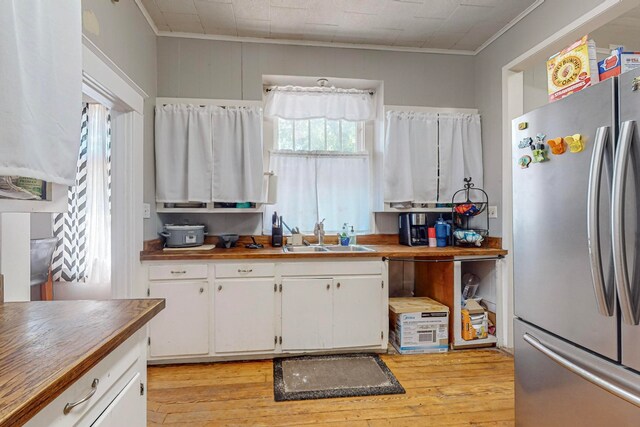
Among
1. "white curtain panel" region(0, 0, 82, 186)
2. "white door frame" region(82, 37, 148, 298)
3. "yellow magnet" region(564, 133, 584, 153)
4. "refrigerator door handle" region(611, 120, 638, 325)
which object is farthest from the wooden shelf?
"refrigerator door handle" region(611, 120, 638, 325)

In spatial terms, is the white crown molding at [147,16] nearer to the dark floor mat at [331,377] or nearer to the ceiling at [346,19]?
the ceiling at [346,19]

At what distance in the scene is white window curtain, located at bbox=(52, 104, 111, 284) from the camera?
3.07 metres

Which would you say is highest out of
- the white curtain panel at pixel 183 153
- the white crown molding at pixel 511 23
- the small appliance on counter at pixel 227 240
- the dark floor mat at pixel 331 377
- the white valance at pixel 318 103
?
the white crown molding at pixel 511 23

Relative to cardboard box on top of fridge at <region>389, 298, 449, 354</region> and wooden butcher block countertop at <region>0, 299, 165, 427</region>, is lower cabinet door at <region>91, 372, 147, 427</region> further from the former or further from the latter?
cardboard box on top of fridge at <region>389, 298, 449, 354</region>

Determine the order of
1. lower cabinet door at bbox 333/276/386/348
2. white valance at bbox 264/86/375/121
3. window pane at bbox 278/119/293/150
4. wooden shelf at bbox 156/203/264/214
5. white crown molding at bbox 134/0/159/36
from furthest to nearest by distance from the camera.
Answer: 1. window pane at bbox 278/119/293/150
2. white valance at bbox 264/86/375/121
3. wooden shelf at bbox 156/203/264/214
4. lower cabinet door at bbox 333/276/386/348
5. white crown molding at bbox 134/0/159/36

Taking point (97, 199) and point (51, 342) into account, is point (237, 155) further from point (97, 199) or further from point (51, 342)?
point (51, 342)

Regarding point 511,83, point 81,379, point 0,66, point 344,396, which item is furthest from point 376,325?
point 0,66

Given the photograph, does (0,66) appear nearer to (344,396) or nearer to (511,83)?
(344,396)

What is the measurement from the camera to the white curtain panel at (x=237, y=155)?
273 centimetres

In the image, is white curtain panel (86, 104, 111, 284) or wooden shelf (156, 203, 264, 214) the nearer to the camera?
wooden shelf (156, 203, 264, 214)

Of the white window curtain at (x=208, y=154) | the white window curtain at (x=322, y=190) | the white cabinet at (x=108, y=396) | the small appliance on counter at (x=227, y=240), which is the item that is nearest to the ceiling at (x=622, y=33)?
the white window curtain at (x=322, y=190)

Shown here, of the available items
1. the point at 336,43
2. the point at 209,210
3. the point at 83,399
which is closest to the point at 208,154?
the point at 209,210

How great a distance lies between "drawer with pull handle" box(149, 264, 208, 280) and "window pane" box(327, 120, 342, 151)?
1647mm

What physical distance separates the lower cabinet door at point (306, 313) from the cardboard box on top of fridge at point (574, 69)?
1.81 metres
